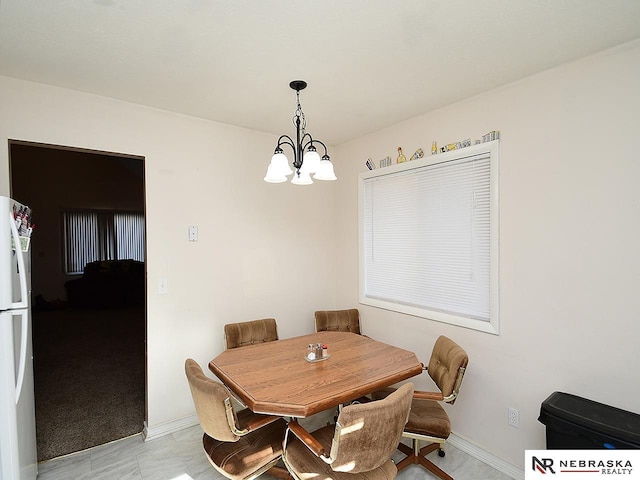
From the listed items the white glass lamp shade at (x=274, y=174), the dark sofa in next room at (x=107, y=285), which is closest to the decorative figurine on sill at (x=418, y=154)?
the white glass lamp shade at (x=274, y=174)

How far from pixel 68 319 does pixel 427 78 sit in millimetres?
6260

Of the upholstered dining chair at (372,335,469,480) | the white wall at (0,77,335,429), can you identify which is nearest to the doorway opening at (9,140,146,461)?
the white wall at (0,77,335,429)

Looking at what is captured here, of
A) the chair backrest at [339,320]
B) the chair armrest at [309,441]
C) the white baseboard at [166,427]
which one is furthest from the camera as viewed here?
the chair backrest at [339,320]

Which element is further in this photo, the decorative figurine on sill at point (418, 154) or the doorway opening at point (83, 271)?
the doorway opening at point (83, 271)

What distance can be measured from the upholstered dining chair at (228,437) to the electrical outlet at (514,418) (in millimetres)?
1567

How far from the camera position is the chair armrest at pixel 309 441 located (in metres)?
1.53

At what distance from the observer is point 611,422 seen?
5.30ft

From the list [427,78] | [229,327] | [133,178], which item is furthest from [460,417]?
[133,178]

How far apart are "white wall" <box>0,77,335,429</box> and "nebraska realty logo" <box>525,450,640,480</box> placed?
2.24m

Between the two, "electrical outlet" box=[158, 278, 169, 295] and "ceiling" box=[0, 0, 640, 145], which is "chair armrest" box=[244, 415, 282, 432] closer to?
"electrical outlet" box=[158, 278, 169, 295]

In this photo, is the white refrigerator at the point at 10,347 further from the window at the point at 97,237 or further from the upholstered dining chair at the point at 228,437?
the window at the point at 97,237

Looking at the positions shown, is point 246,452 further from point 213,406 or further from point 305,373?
point 305,373

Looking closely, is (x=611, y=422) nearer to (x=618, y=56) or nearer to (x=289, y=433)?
(x=289, y=433)

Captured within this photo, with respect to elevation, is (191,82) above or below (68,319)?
above
